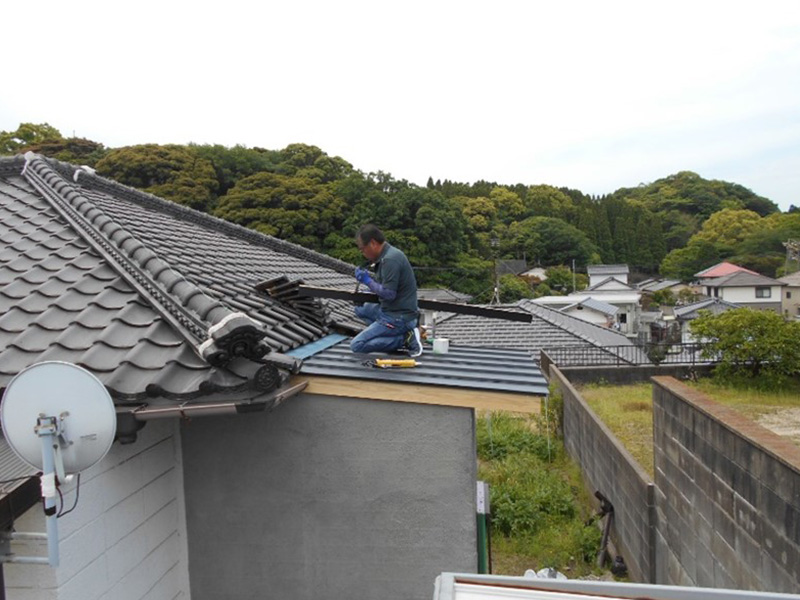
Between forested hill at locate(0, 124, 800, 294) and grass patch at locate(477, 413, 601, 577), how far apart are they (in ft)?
60.4

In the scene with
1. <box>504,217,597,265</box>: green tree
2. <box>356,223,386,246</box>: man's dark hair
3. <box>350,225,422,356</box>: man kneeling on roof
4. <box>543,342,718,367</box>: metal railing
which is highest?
<box>504,217,597,265</box>: green tree

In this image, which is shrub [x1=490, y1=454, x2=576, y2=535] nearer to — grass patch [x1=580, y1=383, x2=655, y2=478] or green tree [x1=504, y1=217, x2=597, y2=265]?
grass patch [x1=580, y1=383, x2=655, y2=478]

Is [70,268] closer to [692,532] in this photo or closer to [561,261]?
[692,532]

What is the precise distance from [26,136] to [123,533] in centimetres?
4892

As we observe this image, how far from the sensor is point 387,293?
4.69m

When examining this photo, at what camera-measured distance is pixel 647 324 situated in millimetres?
Result: 42844

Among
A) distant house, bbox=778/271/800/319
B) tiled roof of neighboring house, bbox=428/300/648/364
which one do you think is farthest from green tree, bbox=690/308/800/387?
distant house, bbox=778/271/800/319

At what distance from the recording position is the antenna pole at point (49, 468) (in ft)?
7.66

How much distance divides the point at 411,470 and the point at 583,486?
302 inches

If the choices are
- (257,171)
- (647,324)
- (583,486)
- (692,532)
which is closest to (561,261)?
(647,324)

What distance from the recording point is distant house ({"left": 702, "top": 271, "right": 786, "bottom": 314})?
46.0m

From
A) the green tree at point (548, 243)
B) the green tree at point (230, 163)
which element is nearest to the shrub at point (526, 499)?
the green tree at point (230, 163)

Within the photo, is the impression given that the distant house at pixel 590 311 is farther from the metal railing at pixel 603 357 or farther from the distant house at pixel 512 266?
the metal railing at pixel 603 357

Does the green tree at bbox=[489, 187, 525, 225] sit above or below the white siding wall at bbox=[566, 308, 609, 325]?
above
